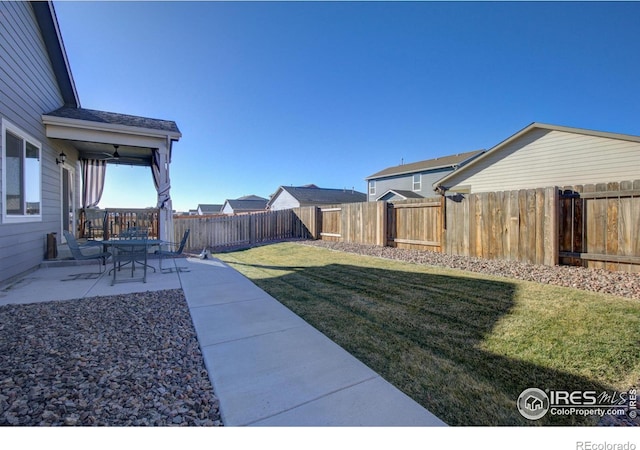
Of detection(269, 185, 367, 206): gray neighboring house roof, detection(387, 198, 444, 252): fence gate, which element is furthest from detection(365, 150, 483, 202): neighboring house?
detection(387, 198, 444, 252): fence gate

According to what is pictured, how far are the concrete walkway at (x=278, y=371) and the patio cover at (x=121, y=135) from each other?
4512mm

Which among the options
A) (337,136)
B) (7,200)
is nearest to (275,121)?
(337,136)

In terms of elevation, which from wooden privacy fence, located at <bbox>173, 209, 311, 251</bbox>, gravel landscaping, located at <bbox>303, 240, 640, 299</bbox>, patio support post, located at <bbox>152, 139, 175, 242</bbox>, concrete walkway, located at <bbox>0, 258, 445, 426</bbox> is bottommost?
concrete walkway, located at <bbox>0, 258, 445, 426</bbox>

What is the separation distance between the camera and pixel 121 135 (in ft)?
26.3

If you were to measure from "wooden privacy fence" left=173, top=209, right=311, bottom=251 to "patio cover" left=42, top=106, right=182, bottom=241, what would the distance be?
9.33 feet

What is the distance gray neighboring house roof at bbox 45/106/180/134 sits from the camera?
7551 mm

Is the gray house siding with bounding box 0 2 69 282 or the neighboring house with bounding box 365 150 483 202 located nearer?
the gray house siding with bounding box 0 2 69 282

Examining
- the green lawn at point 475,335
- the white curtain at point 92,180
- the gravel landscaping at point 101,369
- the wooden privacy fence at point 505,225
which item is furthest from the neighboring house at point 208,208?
the gravel landscaping at point 101,369

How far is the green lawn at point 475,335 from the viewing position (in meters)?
2.14

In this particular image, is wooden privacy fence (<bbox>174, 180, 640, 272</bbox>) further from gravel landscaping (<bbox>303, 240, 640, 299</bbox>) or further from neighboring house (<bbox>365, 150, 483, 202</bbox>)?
neighboring house (<bbox>365, 150, 483, 202</bbox>)

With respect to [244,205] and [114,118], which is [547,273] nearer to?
[114,118]

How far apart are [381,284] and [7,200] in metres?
7.43

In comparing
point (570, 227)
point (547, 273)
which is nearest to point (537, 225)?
point (570, 227)

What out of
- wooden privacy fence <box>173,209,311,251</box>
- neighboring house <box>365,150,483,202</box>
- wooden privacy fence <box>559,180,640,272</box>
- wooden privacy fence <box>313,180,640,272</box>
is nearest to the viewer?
wooden privacy fence <box>559,180,640,272</box>
